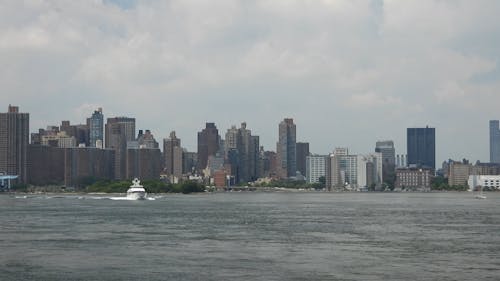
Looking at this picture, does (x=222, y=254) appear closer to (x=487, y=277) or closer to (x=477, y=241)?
(x=487, y=277)

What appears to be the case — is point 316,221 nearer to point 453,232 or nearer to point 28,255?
point 453,232

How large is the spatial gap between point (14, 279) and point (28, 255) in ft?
41.2

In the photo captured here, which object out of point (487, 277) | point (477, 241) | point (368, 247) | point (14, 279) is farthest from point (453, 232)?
point (14, 279)

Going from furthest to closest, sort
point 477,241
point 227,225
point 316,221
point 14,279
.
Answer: point 316,221 < point 227,225 < point 477,241 < point 14,279

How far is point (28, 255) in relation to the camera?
204 ft

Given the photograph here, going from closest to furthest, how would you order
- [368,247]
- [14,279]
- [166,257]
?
[14,279] < [166,257] < [368,247]

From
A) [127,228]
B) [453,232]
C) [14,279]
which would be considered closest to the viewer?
[14,279]

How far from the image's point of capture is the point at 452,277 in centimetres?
5072

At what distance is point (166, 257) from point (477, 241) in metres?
29.6

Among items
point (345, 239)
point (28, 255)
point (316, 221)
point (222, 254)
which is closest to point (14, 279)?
point (28, 255)

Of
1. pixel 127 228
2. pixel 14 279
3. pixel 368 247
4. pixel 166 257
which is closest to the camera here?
pixel 14 279

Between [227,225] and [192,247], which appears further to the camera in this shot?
[227,225]

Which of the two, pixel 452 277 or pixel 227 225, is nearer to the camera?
pixel 452 277

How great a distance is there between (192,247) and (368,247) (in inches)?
555
